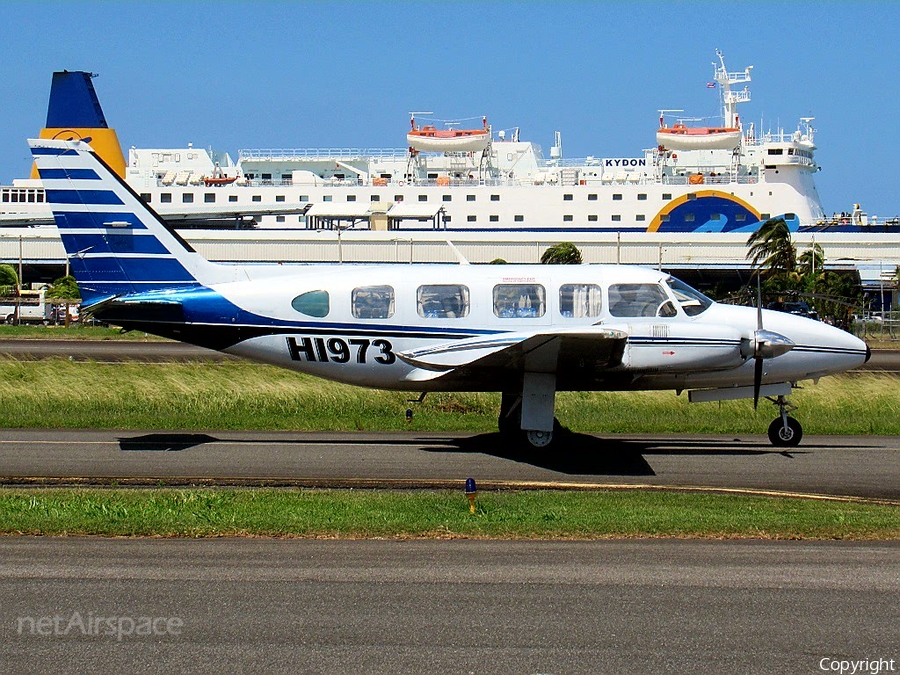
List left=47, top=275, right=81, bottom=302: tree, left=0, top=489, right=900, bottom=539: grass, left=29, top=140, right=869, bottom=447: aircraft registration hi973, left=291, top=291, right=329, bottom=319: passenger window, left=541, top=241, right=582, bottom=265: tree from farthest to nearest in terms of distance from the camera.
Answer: left=541, top=241, right=582, bottom=265: tree, left=47, top=275, right=81, bottom=302: tree, left=291, top=291, right=329, bottom=319: passenger window, left=29, top=140, right=869, bottom=447: aircraft registration hi973, left=0, top=489, right=900, bottom=539: grass

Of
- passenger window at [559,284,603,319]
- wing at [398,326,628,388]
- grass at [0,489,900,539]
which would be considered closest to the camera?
grass at [0,489,900,539]

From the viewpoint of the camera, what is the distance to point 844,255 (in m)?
77.3

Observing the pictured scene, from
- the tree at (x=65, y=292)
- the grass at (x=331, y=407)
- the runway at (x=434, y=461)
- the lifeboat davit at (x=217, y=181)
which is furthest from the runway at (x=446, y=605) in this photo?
the lifeboat davit at (x=217, y=181)

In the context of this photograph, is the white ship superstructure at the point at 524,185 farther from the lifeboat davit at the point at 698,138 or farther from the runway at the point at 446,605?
the runway at the point at 446,605

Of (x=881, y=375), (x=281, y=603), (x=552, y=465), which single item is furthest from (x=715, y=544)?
(x=881, y=375)

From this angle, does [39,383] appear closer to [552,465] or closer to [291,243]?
[552,465]

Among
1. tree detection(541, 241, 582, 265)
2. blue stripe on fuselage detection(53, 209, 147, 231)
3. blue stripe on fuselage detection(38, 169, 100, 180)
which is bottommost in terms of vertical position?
blue stripe on fuselage detection(53, 209, 147, 231)

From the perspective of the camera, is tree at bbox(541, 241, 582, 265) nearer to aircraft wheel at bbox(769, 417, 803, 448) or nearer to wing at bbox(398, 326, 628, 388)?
aircraft wheel at bbox(769, 417, 803, 448)

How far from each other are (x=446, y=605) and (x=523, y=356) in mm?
8065

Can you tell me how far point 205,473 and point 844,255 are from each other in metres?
71.9

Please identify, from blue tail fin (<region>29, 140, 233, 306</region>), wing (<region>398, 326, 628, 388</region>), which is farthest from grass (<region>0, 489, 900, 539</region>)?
blue tail fin (<region>29, 140, 233, 306</region>)

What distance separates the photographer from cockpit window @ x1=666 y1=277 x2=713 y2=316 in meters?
16.2

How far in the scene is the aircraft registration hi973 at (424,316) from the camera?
1591 cm

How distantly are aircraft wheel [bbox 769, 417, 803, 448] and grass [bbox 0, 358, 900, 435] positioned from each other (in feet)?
7.33
